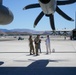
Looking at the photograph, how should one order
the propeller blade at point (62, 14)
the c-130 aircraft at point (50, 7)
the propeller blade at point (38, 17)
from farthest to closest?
the propeller blade at point (38, 17) < the propeller blade at point (62, 14) < the c-130 aircraft at point (50, 7)

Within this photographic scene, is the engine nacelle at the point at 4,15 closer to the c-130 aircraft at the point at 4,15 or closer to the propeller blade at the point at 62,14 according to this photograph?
the c-130 aircraft at the point at 4,15

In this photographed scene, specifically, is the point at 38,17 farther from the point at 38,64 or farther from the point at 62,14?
the point at 38,64

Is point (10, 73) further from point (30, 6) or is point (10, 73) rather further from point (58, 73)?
point (30, 6)

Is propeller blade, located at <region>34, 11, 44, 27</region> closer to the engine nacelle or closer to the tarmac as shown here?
the tarmac

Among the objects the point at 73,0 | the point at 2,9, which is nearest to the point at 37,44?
the point at 73,0

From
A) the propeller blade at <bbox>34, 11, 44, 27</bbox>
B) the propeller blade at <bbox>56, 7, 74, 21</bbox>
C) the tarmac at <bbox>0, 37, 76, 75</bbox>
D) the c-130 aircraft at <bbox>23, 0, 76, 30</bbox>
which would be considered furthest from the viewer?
the propeller blade at <bbox>34, 11, 44, 27</bbox>

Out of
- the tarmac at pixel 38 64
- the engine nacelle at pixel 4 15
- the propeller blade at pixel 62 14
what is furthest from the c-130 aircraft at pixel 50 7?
the tarmac at pixel 38 64

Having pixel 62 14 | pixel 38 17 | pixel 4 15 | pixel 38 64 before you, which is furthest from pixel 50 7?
pixel 38 64

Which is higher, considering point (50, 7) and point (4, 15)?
point (50, 7)

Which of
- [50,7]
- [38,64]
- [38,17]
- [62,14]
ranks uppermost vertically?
[50,7]

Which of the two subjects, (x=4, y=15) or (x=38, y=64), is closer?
(x=4, y=15)

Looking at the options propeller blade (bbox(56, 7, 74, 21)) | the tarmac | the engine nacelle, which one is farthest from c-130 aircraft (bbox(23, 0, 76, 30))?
the tarmac

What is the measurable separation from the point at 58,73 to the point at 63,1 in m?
3.65

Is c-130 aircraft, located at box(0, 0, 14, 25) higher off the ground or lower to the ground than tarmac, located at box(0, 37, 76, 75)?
higher
